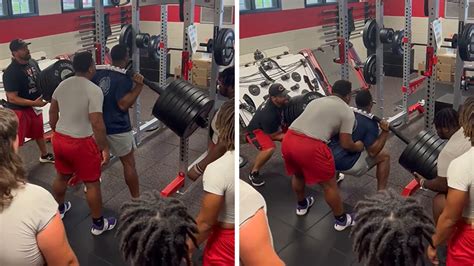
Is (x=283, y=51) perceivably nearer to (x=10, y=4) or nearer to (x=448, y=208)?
(x=448, y=208)

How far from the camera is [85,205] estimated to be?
2.01m

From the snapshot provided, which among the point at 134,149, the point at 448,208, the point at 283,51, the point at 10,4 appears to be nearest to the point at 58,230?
the point at 134,149

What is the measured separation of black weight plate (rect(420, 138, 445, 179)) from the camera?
183 centimetres

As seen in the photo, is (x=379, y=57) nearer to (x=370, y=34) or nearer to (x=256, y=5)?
(x=370, y=34)

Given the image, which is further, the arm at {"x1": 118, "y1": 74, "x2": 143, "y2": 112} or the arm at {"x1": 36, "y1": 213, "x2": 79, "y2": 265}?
the arm at {"x1": 118, "y1": 74, "x2": 143, "y2": 112}

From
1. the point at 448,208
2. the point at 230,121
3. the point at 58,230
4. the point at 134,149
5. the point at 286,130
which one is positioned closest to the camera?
the point at 58,230

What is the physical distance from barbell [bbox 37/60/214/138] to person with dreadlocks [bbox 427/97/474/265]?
107 centimetres

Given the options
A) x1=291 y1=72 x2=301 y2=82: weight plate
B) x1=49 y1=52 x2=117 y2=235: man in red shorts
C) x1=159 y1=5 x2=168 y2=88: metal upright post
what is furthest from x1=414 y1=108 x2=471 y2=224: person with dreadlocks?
x1=49 y1=52 x2=117 y2=235: man in red shorts

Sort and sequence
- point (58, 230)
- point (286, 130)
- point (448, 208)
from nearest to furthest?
point (58, 230) → point (448, 208) → point (286, 130)

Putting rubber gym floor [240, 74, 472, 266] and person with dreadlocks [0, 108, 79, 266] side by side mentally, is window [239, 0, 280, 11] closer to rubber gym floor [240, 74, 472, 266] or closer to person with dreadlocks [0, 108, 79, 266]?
rubber gym floor [240, 74, 472, 266]

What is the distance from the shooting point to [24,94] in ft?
6.53

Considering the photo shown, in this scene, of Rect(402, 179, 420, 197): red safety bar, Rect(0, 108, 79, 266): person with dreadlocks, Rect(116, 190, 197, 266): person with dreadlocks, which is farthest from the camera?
Rect(402, 179, 420, 197): red safety bar

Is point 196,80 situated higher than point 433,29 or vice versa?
point 433,29

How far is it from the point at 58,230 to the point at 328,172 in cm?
114
